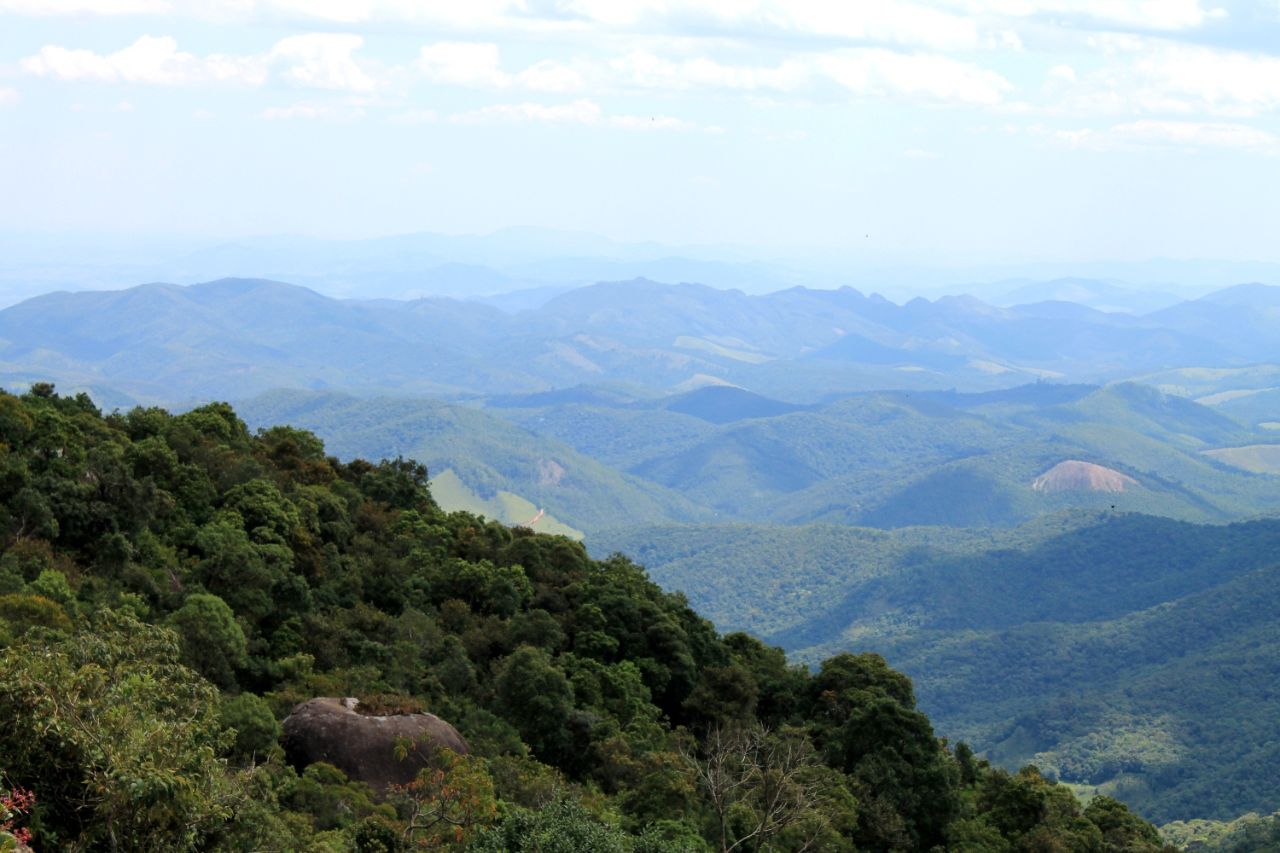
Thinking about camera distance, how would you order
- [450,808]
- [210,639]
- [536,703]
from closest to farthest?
[450,808], [210,639], [536,703]

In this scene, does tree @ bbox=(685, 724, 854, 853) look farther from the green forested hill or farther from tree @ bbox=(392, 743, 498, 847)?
the green forested hill

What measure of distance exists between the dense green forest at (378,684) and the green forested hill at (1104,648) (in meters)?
68.2

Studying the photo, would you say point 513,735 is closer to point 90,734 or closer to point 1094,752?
point 90,734

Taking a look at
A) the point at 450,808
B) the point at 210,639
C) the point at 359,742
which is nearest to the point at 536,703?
the point at 359,742

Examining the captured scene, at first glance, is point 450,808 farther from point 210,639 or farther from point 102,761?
point 210,639

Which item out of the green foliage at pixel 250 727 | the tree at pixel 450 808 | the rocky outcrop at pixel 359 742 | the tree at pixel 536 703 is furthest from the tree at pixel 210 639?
the tree at pixel 450 808

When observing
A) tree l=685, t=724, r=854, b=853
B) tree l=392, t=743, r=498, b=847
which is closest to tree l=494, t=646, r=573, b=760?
tree l=685, t=724, r=854, b=853

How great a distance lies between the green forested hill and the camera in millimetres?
112188

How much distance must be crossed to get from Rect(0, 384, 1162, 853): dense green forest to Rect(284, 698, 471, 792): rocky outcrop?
38.2 inches

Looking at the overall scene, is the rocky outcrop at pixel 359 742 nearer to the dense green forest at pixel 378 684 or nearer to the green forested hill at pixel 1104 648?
the dense green forest at pixel 378 684

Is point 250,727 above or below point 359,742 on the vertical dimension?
above

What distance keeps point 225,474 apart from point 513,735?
19.5 m

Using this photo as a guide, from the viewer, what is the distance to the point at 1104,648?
152 metres

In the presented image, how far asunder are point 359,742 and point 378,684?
7298 mm
